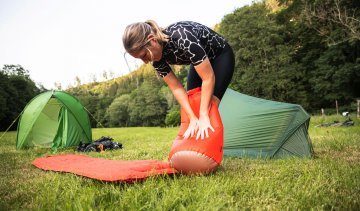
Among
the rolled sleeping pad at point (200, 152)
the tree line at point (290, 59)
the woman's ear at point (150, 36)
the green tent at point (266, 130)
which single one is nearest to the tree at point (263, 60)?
the tree line at point (290, 59)

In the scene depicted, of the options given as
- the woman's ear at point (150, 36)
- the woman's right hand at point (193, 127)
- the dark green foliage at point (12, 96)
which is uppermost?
the woman's ear at point (150, 36)

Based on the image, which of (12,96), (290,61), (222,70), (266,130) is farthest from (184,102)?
(12,96)

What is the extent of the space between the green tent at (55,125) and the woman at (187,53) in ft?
18.3

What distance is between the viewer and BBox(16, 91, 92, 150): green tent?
802 cm

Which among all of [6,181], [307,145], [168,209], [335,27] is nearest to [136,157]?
[6,181]

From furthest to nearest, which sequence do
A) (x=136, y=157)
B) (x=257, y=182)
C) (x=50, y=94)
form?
(x=50, y=94) < (x=136, y=157) < (x=257, y=182)

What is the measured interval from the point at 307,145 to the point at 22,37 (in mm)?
21197

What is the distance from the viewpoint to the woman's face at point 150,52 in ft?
8.55

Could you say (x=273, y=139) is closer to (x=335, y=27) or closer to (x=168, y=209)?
(x=168, y=209)

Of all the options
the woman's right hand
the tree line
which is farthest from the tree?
the woman's right hand

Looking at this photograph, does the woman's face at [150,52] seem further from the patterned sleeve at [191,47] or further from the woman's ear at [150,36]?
the patterned sleeve at [191,47]

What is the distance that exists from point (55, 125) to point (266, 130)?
288 inches

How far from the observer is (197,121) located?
288 cm

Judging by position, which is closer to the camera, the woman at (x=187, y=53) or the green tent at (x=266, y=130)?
the woman at (x=187, y=53)
